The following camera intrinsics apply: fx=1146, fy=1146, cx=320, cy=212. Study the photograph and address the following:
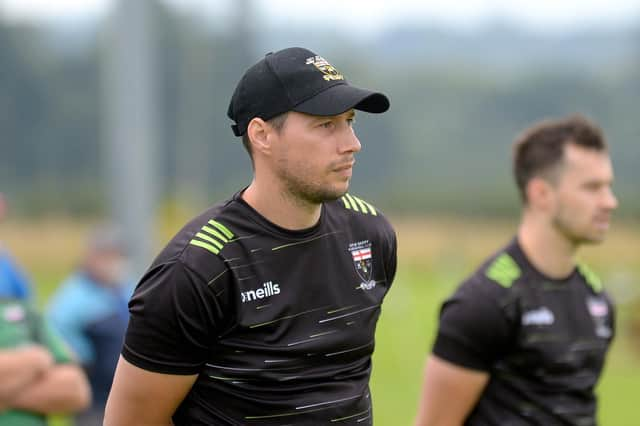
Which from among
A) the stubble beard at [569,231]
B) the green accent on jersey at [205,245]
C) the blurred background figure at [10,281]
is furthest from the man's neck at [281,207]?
the blurred background figure at [10,281]

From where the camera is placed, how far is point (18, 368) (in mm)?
4508

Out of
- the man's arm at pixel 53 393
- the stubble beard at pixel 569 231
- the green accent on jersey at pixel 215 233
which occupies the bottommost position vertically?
the man's arm at pixel 53 393

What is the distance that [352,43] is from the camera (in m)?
16.9

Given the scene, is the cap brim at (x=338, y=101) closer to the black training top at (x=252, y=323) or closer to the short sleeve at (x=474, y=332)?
the black training top at (x=252, y=323)

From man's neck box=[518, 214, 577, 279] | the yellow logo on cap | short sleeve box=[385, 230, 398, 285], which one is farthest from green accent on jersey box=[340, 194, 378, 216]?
man's neck box=[518, 214, 577, 279]

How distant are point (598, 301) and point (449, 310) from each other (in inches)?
29.0

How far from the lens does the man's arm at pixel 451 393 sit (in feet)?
14.9

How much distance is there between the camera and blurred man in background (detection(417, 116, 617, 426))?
454 centimetres

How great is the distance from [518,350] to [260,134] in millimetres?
1582

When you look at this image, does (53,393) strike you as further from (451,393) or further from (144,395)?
(451,393)

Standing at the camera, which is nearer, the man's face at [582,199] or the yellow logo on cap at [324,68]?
the yellow logo on cap at [324,68]

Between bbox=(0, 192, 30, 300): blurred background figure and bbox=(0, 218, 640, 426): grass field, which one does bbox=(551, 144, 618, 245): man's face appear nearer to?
bbox=(0, 192, 30, 300): blurred background figure

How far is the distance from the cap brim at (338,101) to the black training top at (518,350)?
1.33 meters

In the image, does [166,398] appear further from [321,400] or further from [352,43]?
[352,43]
